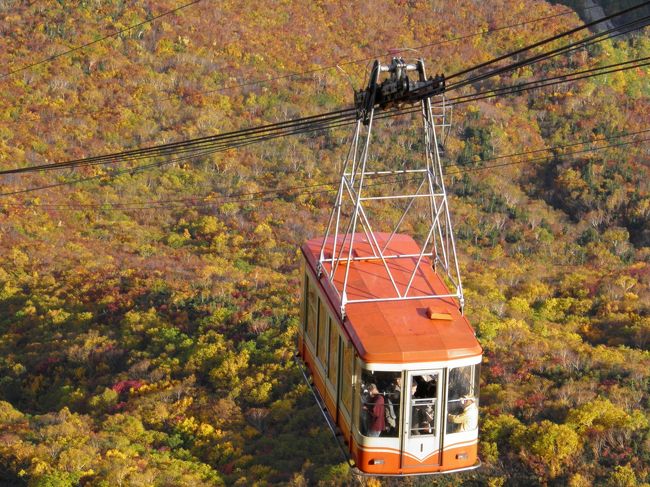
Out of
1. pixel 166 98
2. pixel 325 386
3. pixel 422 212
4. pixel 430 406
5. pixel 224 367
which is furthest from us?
pixel 166 98

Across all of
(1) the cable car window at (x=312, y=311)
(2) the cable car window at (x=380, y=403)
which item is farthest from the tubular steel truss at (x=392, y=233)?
(2) the cable car window at (x=380, y=403)

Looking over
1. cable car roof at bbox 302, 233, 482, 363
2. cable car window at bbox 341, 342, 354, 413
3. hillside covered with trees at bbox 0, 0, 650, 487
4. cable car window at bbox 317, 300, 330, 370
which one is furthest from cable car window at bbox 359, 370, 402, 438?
hillside covered with trees at bbox 0, 0, 650, 487

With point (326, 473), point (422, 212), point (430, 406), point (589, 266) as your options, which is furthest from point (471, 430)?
point (422, 212)

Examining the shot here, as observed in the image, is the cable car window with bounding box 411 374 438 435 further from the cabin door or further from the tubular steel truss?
the tubular steel truss

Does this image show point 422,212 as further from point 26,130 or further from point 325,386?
point 325,386

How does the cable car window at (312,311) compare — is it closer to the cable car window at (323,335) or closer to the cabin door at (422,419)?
the cable car window at (323,335)

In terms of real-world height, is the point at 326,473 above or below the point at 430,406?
below
